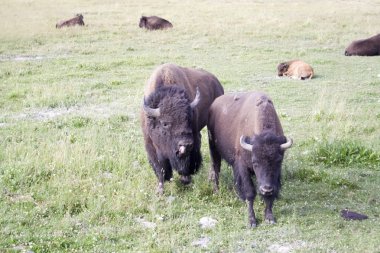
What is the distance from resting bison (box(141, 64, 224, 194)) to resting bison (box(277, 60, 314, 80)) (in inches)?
311

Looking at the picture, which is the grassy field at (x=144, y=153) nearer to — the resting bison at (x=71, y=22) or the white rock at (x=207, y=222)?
the white rock at (x=207, y=222)

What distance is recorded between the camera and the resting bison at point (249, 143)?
602 centimetres

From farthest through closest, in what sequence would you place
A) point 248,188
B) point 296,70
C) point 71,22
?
point 71,22, point 296,70, point 248,188

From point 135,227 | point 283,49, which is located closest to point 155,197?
point 135,227

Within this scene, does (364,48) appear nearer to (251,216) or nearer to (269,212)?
(269,212)

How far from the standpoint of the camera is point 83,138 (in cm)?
969

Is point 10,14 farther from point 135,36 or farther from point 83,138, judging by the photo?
point 83,138

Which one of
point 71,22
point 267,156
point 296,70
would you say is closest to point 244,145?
point 267,156

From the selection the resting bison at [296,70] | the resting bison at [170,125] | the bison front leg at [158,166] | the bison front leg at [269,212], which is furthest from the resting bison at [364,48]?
the bison front leg at [269,212]

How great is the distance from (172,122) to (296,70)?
937 centimetres

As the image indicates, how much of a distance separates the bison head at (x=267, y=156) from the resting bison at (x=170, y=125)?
3.42 feet

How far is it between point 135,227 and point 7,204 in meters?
1.86

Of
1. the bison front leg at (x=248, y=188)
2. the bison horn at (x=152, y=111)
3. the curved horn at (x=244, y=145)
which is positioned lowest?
the bison front leg at (x=248, y=188)

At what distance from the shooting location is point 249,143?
6215mm
